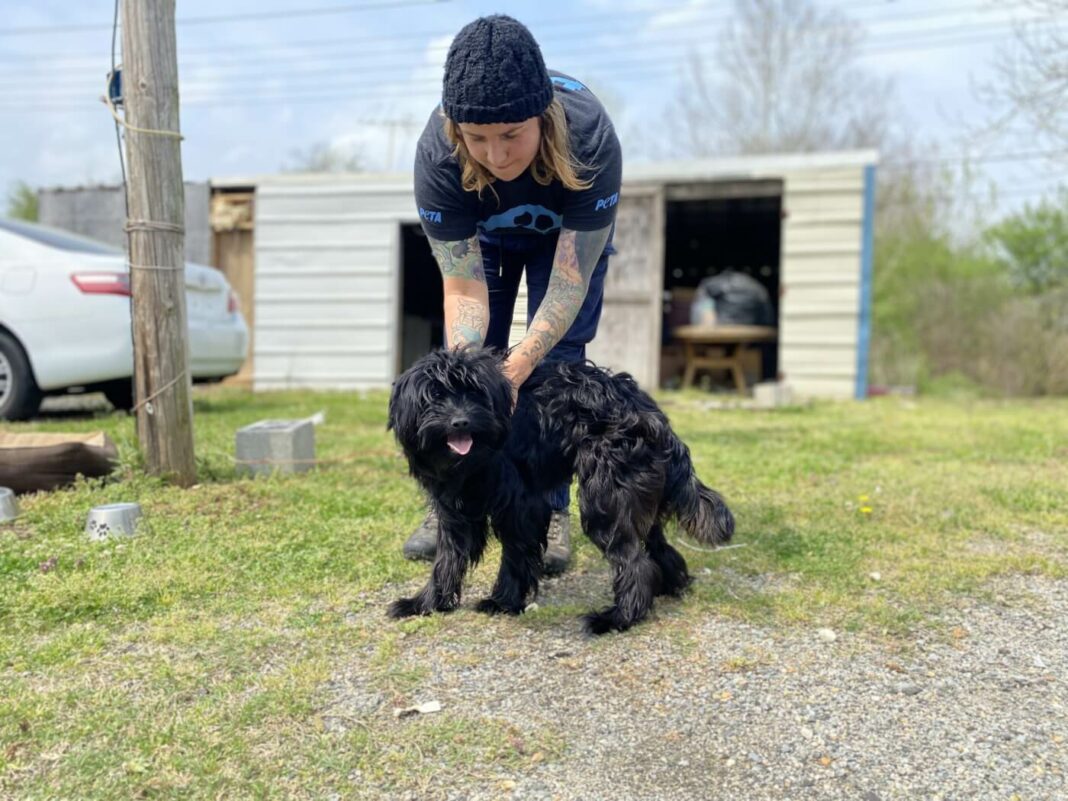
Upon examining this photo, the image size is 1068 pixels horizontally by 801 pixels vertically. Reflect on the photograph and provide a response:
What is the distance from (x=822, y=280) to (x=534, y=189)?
28.1 ft

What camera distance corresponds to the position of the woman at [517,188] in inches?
93.6

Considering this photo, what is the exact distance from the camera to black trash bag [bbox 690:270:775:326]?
42.5 feet

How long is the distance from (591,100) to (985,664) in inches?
89.0

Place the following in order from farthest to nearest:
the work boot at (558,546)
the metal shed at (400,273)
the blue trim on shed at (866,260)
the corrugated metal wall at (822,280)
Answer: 1. the metal shed at (400,273)
2. the corrugated metal wall at (822,280)
3. the blue trim on shed at (866,260)
4. the work boot at (558,546)

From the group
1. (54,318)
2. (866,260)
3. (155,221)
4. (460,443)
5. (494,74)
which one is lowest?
(460,443)

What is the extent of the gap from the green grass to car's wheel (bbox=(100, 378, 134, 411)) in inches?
68.8

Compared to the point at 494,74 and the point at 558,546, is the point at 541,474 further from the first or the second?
the point at 494,74

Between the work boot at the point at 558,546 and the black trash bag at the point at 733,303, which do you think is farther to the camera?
the black trash bag at the point at 733,303

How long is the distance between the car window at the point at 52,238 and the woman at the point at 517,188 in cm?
466

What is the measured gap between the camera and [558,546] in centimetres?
333

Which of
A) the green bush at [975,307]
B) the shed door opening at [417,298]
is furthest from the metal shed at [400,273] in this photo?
the green bush at [975,307]

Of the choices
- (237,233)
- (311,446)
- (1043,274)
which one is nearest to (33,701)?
(311,446)

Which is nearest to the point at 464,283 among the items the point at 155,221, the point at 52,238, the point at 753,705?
the point at 753,705

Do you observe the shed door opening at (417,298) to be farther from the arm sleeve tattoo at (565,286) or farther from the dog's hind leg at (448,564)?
the dog's hind leg at (448,564)
